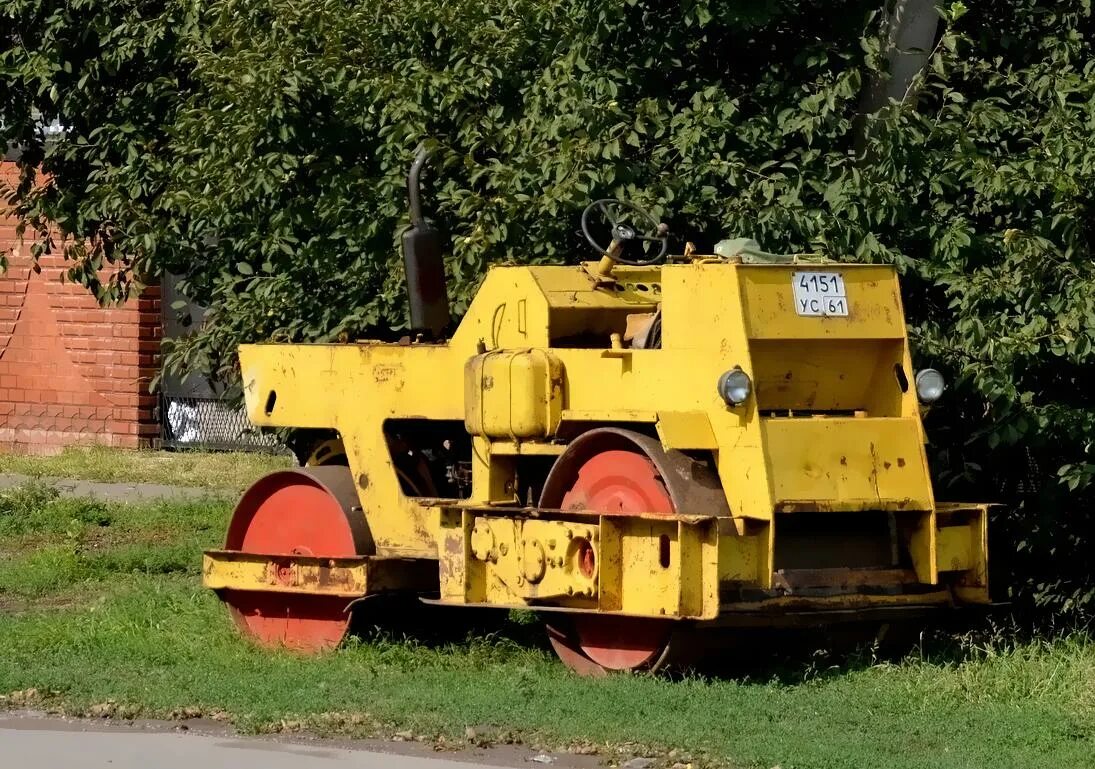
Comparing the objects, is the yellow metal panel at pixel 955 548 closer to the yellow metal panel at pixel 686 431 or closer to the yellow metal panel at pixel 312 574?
the yellow metal panel at pixel 686 431

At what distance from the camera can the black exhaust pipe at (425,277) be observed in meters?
10.0

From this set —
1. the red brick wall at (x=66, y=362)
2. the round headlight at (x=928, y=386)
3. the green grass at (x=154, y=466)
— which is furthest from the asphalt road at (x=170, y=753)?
the red brick wall at (x=66, y=362)

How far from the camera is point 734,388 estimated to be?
8320 mm

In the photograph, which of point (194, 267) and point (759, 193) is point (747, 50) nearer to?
point (759, 193)

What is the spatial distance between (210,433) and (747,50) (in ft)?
35.0

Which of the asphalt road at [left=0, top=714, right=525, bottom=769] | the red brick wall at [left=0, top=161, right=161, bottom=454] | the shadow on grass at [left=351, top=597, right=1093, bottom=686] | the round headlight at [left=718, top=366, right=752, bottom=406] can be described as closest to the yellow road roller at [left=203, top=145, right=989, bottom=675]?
the round headlight at [left=718, top=366, right=752, bottom=406]

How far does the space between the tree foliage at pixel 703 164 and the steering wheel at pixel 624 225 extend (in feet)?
0.46

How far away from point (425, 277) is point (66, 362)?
11573 mm

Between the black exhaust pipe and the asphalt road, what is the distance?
9.55 feet

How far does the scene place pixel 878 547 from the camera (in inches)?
353

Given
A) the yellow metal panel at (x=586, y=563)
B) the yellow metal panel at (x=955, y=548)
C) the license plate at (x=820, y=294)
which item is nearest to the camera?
the yellow metal panel at (x=586, y=563)

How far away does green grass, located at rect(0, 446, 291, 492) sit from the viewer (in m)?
17.9

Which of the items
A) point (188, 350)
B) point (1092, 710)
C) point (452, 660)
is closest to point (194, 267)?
point (188, 350)

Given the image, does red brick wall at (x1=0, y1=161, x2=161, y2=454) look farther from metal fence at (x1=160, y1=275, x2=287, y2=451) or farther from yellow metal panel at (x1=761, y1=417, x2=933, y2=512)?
yellow metal panel at (x1=761, y1=417, x2=933, y2=512)
